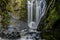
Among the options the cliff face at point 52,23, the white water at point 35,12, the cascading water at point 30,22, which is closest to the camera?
A: the cliff face at point 52,23

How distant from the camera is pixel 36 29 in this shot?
206 inches

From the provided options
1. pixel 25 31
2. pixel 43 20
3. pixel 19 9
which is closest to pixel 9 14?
pixel 19 9

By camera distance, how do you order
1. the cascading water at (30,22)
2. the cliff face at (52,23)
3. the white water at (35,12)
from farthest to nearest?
the white water at (35,12) → the cascading water at (30,22) → the cliff face at (52,23)

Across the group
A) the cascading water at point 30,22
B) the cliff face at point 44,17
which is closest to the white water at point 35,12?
the cascading water at point 30,22

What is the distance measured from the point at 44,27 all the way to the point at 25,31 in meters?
0.66

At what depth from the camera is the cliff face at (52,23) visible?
14.5ft

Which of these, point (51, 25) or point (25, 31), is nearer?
point (51, 25)

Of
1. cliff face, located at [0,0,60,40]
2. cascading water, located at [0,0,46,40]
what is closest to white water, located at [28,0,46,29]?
cascading water, located at [0,0,46,40]

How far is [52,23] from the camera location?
14.8 feet

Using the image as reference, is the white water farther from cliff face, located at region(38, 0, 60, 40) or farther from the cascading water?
cliff face, located at region(38, 0, 60, 40)

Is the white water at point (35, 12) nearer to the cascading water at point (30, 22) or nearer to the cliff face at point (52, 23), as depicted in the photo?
the cascading water at point (30, 22)

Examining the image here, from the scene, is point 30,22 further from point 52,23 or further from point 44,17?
point 52,23

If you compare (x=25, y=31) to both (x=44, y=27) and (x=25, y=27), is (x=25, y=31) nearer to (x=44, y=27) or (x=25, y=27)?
(x=25, y=27)

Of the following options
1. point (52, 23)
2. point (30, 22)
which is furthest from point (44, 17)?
point (30, 22)
